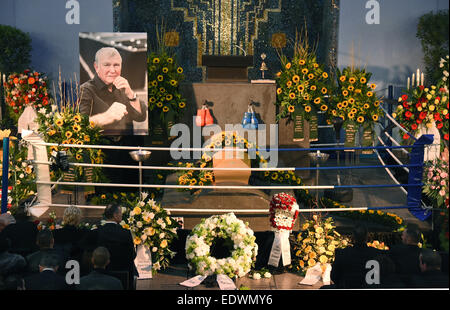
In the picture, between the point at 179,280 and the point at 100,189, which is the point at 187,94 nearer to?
the point at 100,189

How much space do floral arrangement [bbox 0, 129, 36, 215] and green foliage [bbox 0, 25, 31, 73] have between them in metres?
6.83

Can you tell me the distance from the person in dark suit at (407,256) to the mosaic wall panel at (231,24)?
36.8 feet

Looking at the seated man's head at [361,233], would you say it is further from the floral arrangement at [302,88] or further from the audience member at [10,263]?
the floral arrangement at [302,88]

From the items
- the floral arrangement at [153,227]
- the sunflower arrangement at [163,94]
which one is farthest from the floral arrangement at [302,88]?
the floral arrangement at [153,227]

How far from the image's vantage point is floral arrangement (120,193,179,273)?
8.39m

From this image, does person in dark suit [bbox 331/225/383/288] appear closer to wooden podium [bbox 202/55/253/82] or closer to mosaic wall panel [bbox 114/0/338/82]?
wooden podium [bbox 202/55/253/82]

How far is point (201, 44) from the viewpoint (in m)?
18.1

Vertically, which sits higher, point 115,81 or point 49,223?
point 115,81

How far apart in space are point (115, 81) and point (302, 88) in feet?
12.0

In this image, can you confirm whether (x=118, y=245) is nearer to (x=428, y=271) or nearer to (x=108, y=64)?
(x=428, y=271)

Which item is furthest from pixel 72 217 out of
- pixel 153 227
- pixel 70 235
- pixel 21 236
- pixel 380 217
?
pixel 380 217

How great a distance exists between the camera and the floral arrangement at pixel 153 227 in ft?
27.5

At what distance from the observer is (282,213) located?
8633 mm
